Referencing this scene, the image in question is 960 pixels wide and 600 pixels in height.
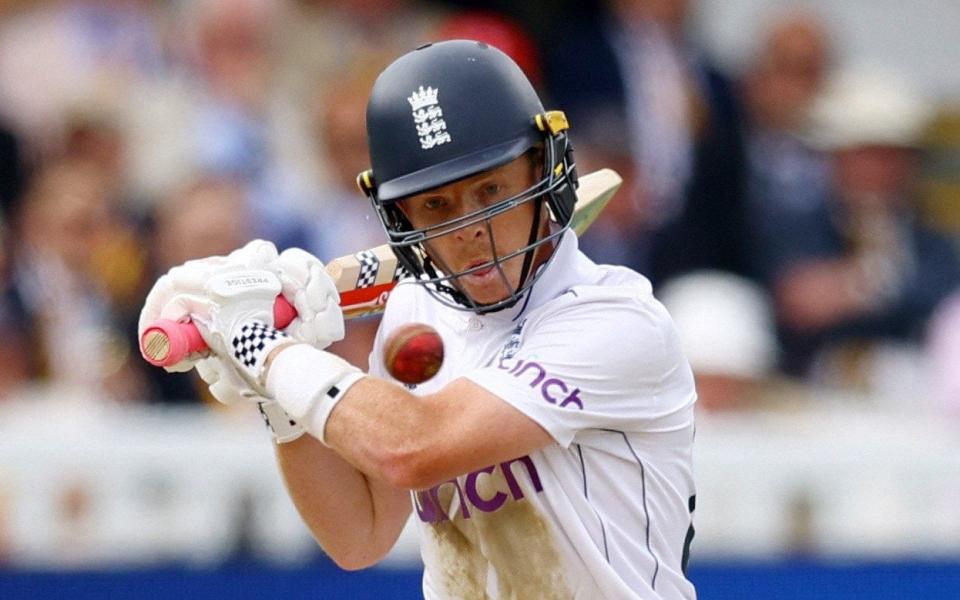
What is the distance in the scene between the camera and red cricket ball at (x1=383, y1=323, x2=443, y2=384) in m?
3.42

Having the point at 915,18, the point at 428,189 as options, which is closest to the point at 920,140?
the point at 915,18

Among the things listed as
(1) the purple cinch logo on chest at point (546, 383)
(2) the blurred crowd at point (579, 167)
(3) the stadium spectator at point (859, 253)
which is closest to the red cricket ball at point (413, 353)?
(1) the purple cinch logo on chest at point (546, 383)

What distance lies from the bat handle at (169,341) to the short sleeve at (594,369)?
556 mm

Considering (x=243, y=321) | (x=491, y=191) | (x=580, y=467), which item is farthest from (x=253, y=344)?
(x=580, y=467)

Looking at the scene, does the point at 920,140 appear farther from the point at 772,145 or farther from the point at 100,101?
the point at 100,101

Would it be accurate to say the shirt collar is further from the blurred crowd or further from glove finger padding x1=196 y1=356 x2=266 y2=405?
the blurred crowd

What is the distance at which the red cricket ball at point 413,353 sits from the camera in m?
3.42

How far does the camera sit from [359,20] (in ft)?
27.8

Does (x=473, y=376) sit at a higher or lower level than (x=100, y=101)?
higher

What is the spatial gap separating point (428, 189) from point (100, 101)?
15.9ft

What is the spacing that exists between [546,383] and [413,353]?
0.27 meters

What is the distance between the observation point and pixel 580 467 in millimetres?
3592

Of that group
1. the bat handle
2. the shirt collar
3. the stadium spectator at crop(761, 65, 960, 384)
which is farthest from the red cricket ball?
the stadium spectator at crop(761, 65, 960, 384)

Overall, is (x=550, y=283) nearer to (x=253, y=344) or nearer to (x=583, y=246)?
(x=253, y=344)
